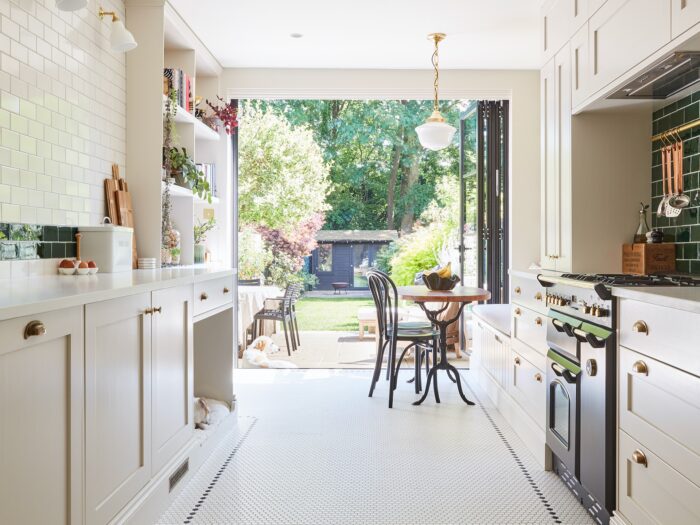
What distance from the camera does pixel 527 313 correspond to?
124 inches

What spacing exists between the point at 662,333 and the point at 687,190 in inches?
50.1

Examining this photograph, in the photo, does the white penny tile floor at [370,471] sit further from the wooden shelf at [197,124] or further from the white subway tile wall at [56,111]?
the wooden shelf at [197,124]

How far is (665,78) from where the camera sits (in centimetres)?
242

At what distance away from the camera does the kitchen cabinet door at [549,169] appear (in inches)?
130

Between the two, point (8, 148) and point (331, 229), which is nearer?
point (8, 148)

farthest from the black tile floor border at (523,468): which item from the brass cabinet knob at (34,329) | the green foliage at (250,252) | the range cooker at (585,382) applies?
the green foliage at (250,252)

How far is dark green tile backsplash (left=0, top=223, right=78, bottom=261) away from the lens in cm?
226

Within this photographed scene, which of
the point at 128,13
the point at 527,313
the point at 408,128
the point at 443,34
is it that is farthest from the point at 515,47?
the point at 408,128

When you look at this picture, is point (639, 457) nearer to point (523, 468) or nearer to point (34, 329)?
point (523, 468)

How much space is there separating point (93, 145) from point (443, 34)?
2.48 m

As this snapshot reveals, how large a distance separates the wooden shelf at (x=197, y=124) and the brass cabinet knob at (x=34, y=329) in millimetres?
2469

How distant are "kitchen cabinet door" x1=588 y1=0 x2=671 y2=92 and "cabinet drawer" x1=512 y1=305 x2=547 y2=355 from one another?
1.14m

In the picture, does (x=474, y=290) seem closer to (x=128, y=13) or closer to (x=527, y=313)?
(x=527, y=313)

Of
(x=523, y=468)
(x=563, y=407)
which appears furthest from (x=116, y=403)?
(x=523, y=468)
